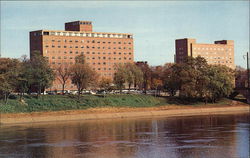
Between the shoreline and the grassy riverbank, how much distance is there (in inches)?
91.0

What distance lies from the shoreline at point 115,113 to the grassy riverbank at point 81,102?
91.0 inches

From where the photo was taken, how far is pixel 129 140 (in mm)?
71188

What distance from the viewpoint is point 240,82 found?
194m

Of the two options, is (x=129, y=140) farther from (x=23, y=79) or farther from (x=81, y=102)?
(x=81, y=102)

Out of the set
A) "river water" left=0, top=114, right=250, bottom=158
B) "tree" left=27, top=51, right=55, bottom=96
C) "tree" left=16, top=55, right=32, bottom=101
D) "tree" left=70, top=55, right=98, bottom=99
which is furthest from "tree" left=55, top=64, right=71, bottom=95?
"river water" left=0, top=114, right=250, bottom=158

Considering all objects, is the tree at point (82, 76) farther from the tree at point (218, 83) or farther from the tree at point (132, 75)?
the tree at point (218, 83)

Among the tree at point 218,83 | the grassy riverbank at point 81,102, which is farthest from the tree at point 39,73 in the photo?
the tree at point 218,83

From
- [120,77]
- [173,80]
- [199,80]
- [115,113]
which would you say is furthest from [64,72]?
[199,80]

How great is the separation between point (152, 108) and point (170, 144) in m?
61.6

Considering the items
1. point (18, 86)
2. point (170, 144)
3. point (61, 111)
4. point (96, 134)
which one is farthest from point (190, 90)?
point (170, 144)

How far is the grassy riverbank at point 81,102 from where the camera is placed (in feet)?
356

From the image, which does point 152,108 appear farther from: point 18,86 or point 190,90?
point 18,86

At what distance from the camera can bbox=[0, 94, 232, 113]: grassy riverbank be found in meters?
109

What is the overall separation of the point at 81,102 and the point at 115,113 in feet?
30.1
